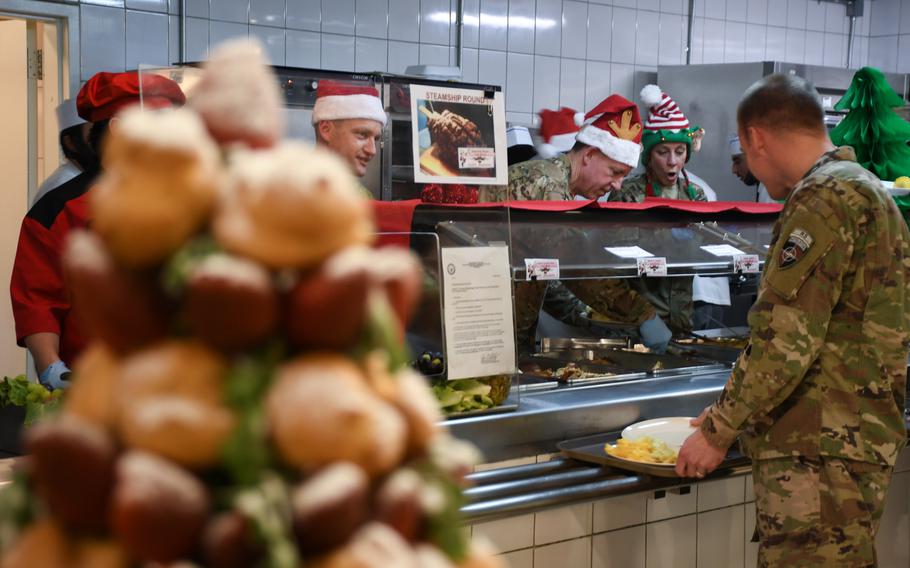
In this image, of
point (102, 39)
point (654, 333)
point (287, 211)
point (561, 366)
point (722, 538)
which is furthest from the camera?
point (102, 39)

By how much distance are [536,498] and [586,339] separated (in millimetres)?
1768

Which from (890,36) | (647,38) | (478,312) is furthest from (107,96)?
(890,36)

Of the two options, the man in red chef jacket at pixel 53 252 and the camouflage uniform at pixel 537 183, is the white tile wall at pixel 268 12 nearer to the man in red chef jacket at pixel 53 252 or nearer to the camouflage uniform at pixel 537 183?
the camouflage uniform at pixel 537 183

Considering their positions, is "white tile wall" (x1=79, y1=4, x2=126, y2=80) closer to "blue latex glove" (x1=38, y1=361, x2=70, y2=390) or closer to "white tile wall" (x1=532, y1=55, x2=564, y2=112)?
"blue latex glove" (x1=38, y1=361, x2=70, y2=390)

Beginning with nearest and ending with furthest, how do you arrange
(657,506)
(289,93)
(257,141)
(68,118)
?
(257,141)
(657,506)
(289,93)
(68,118)

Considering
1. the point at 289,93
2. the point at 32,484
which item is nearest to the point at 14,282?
the point at 289,93

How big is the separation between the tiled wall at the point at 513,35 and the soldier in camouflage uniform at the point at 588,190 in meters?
1.94

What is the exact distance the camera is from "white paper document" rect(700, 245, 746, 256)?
4.11m

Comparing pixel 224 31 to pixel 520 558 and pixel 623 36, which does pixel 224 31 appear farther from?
pixel 520 558

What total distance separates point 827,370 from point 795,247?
1.17ft

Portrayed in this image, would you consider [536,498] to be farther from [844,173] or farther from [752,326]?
[844,173]

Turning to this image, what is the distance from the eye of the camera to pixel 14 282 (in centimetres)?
348

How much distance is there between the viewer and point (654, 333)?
456 centimetres

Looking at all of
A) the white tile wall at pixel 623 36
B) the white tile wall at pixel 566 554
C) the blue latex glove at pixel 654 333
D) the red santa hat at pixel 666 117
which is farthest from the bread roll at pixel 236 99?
the white tile wall at pixel 623 36
